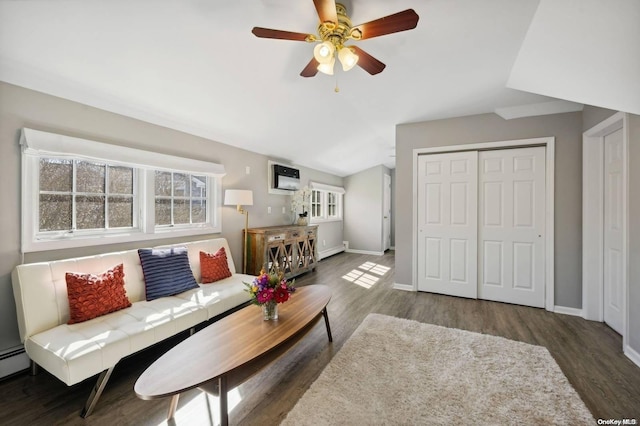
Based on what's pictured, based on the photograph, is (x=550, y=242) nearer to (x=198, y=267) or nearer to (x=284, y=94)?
(x=284, y=94)

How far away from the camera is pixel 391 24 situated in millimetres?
1574

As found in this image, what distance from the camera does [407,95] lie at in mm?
3154

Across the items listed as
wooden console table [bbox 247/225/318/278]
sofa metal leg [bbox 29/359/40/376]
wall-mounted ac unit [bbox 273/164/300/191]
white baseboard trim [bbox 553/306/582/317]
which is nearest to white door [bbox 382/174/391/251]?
wooden console table [bbox 247/225/318/278]

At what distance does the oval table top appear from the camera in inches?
49.8

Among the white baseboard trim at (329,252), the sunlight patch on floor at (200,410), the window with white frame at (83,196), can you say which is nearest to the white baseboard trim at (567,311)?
the sunlight patch on floor at (200,410)

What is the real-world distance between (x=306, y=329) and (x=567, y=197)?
3.48 metres

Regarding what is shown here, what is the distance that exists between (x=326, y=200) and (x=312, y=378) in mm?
4978

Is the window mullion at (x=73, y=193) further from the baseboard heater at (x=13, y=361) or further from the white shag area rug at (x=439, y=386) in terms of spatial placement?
the white shag area rug at (x=439, y=386)

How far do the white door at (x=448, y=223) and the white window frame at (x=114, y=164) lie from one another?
2953mm

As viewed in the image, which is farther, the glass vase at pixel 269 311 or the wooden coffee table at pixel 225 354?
the glass vase at pixel 269 311

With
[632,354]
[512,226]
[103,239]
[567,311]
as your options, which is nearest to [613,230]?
[512,226]

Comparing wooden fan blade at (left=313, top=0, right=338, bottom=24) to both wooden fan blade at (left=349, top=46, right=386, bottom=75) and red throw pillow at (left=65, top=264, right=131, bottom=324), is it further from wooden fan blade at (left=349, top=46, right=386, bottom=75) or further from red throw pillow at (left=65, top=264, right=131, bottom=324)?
red throw pillow at (left=65, top=264, right=131, bottom=324)

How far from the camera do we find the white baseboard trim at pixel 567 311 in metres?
3.10

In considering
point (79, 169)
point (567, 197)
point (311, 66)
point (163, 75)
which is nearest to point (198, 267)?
point (79, 169)
